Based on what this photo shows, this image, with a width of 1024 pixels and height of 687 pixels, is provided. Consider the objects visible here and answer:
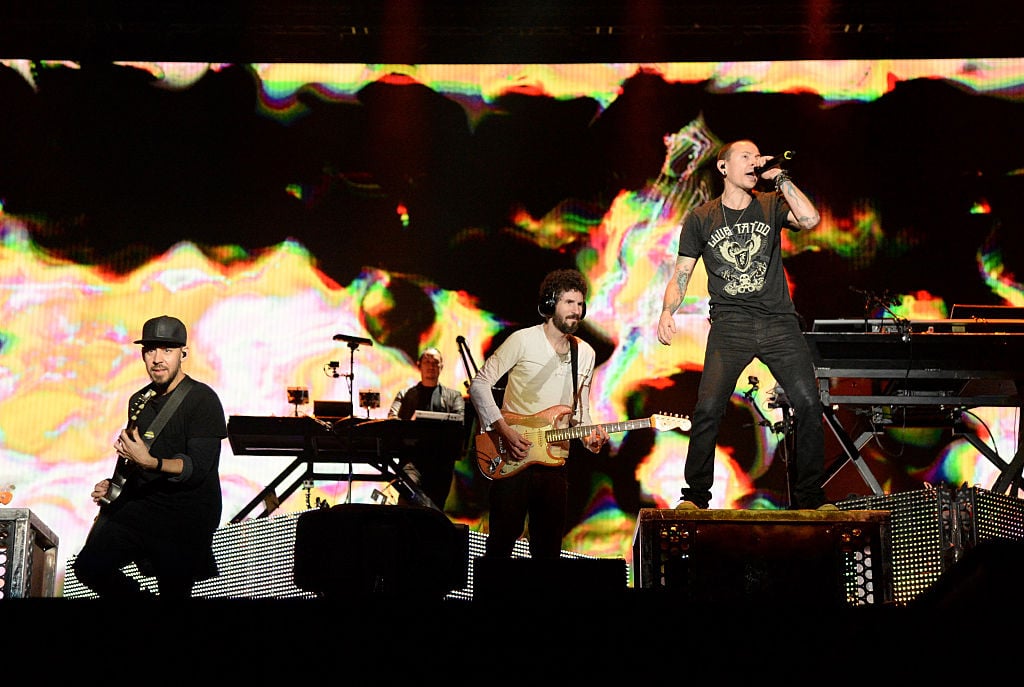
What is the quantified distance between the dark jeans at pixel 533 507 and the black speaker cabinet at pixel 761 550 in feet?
2.57

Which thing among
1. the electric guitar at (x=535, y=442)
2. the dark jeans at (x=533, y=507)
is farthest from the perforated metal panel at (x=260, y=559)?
the electric guitar at (x=535, y=442)

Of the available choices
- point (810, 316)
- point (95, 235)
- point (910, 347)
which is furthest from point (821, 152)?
point (95, 235)

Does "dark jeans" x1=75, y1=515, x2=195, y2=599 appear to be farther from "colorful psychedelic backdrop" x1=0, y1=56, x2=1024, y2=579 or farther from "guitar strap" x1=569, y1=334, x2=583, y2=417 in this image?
"colorful psychedelic backdrop" x1=0, y1=56, x2=1024, y2=579

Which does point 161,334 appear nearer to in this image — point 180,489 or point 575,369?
point 180,489

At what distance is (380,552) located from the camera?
13.5 feet

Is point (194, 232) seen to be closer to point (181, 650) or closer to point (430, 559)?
point (430, 559)

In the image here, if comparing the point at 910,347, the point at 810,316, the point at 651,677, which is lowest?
the point at 651,677

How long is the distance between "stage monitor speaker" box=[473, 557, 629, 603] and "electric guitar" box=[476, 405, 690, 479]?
5.48 feet

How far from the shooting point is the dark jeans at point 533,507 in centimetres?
541

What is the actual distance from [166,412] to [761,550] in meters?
2.47

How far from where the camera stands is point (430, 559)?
4.13 metres

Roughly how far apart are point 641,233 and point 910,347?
2782 millimetres

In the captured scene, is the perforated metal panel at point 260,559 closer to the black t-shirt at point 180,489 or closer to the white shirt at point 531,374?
the black t-shirt at point 180,489

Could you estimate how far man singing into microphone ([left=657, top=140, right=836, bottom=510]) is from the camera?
17.1 ft
